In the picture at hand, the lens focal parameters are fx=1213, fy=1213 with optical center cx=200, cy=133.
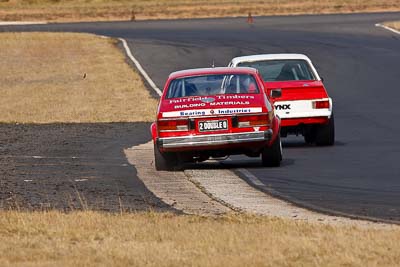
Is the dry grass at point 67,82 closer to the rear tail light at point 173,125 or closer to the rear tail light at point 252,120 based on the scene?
the rear tail light at point 173,125

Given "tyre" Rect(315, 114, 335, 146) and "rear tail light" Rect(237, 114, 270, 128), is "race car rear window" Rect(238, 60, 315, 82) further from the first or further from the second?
"rear tail light" Rect(237, 114, 270, 128)

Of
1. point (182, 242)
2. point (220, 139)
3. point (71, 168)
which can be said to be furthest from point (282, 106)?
point (182, 242)

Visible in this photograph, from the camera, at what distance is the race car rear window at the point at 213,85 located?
1680 centimetres

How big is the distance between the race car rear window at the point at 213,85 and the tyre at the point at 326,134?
2970 mm

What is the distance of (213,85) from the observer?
1691 centimetres

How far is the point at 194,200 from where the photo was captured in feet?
44.0

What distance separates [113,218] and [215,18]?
58.8 meters

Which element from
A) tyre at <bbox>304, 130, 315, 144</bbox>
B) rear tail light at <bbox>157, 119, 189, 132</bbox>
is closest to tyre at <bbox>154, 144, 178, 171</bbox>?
rear tail light at <bbox>157, 119, 189, 132</bbox>

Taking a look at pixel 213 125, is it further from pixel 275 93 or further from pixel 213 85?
pixel 275 93

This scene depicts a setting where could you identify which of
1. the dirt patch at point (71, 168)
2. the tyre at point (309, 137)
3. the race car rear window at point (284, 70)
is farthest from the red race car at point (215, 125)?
the race car rear window at point (284, 70)

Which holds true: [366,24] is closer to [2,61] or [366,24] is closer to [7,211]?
[2,61]

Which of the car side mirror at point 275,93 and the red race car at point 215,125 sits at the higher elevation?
the red race car at point 215,125

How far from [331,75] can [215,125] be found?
65.9 feet

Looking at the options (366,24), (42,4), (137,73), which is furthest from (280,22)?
(42,4)
